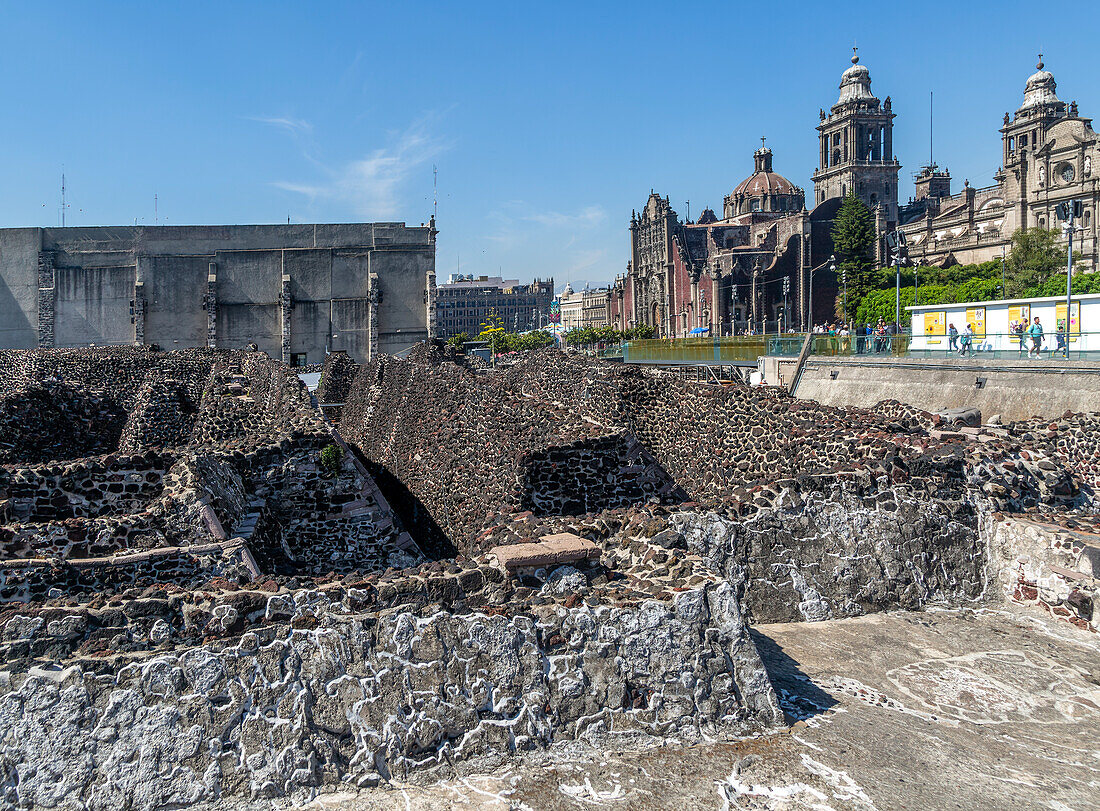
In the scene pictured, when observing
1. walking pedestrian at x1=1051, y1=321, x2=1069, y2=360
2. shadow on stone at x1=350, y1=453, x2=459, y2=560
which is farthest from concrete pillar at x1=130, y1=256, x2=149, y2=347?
walking pedestrian at x1=1051, y1=321, x2=1069, y2=360

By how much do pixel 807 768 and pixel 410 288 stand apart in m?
47.1

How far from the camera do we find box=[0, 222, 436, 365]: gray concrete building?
48812 mm

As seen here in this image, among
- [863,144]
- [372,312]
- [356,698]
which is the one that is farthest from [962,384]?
[863,144]

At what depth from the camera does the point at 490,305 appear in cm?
15125

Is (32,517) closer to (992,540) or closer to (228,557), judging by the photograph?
(228,557)

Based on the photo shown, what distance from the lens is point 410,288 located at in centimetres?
4944

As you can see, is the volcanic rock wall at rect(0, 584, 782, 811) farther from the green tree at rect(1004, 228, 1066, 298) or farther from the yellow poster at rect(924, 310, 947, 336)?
the green tree at rect(1004, 228, 1066, 298)

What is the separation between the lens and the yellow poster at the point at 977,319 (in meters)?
21.0

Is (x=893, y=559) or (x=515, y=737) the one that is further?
(x=893, y=559)

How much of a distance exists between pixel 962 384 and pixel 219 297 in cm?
4159

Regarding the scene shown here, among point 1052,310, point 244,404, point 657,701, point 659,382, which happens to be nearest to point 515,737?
point 657,701

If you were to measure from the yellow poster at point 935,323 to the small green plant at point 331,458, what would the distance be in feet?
59.0

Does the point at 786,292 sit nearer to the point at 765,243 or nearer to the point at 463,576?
the point at 765,243

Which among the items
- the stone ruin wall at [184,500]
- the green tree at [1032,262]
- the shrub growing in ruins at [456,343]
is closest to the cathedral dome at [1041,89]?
the green tree at [1032,262]
